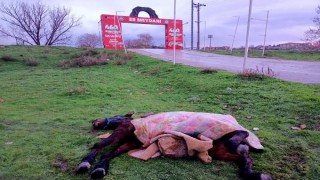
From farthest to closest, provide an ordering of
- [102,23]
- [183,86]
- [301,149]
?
[102,23] < [183,86] < [301,149]

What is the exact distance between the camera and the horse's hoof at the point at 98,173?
12.0 feet

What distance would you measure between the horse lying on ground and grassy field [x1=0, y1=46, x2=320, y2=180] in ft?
0.39

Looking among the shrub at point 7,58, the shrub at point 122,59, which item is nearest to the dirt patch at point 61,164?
the shrub at point 122,59

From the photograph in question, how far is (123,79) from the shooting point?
12922mm

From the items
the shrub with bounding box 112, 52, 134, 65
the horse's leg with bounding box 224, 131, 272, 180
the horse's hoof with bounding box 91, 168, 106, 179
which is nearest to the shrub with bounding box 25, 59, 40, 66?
the shrub with bounding box 112, 52, 134, 65

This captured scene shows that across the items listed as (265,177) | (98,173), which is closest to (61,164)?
(98,173)

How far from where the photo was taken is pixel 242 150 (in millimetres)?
4016

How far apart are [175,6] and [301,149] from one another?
11.6 meters

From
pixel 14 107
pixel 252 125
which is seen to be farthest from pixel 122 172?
pixel 14 107

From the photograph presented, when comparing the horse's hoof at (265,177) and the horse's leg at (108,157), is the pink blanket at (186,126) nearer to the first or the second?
the horse's leg at (108,157)

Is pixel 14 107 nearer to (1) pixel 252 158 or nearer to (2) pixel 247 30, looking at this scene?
(1) pixel 252 158

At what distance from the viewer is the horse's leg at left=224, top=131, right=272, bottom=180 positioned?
3.66 meters

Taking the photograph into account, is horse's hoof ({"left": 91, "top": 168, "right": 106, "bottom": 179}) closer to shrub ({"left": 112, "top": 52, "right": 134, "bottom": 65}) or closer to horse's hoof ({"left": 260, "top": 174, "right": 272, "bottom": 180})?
horse's hoof ({"left": 260, "top": 174, "right": 272, "bottom": 180})

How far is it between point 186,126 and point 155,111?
2726 millimetres
